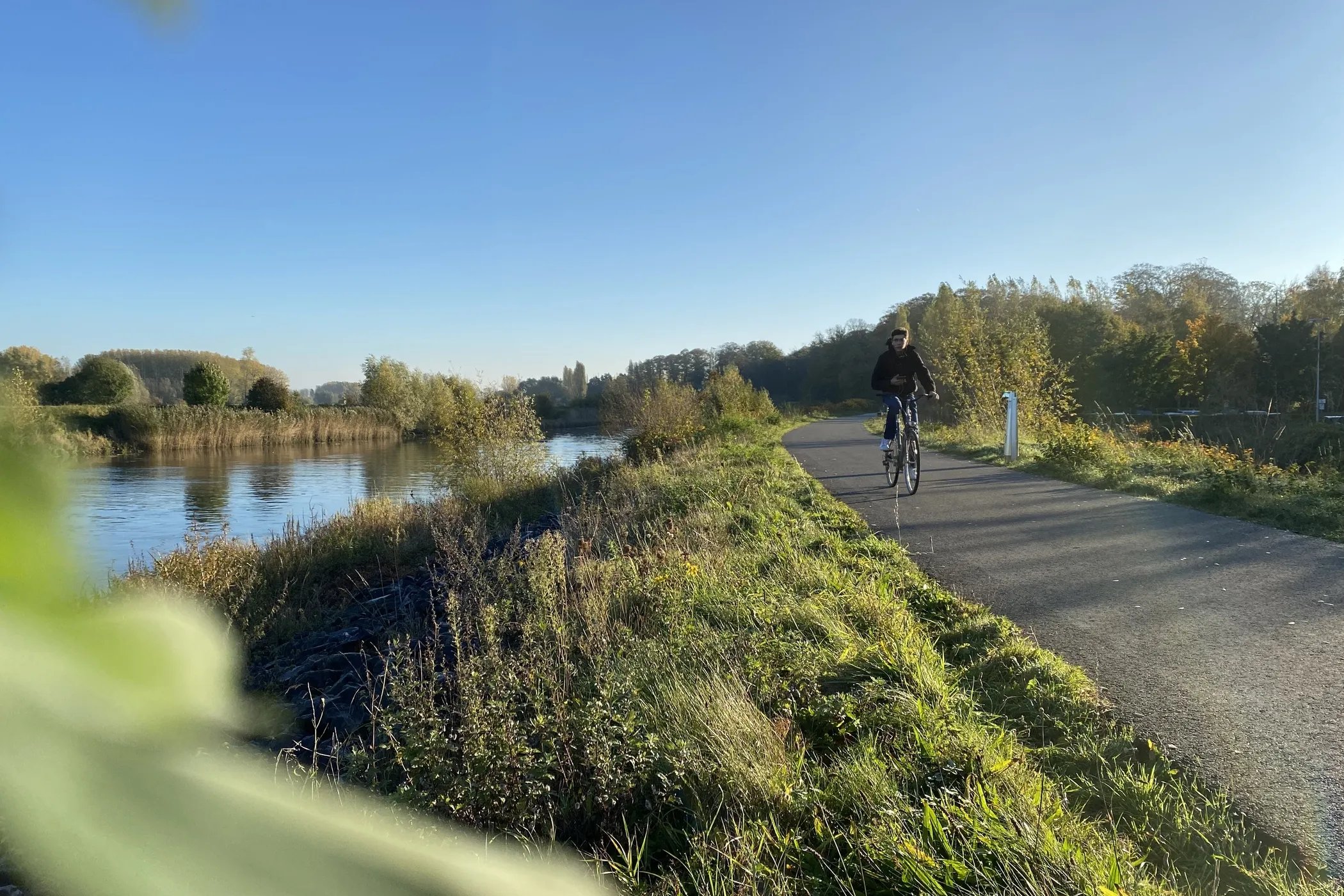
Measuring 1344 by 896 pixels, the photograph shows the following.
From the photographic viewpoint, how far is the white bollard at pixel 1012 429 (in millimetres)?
12767

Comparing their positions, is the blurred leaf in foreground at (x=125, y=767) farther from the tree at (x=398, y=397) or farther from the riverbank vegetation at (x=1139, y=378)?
the tree at (x=398, y=397)

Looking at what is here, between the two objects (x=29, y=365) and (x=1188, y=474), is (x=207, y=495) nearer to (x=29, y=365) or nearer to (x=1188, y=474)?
(x=1188, y=474)

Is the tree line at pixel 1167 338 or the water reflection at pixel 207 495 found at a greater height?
the tree line at pixel 1167 338

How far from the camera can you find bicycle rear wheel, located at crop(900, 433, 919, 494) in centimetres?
898

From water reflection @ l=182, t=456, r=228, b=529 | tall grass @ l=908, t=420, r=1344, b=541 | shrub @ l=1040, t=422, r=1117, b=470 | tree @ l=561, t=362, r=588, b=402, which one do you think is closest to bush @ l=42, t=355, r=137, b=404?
tall grass @ l=908, t=420, r=1344, b=541

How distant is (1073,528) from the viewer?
6.79 meters

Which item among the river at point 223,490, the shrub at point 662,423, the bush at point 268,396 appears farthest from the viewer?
the shrub at point 662,423

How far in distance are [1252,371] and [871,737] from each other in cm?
5532

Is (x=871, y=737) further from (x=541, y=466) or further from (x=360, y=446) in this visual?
(x=360, y=446)

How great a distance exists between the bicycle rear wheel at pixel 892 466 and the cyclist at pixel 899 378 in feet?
1.31

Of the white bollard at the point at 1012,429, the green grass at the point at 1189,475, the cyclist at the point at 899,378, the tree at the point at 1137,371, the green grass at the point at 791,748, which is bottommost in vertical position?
the green grass at the point at 791,748

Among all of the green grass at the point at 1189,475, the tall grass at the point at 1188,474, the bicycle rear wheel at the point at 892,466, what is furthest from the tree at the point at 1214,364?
the bicycle rear wheel at the point at 892,466

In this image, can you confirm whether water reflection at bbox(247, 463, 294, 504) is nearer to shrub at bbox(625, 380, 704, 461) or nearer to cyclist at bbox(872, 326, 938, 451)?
shrub at bbox(625, 380, 704, 461)

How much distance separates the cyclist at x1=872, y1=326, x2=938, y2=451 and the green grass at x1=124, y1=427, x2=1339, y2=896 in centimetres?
404
